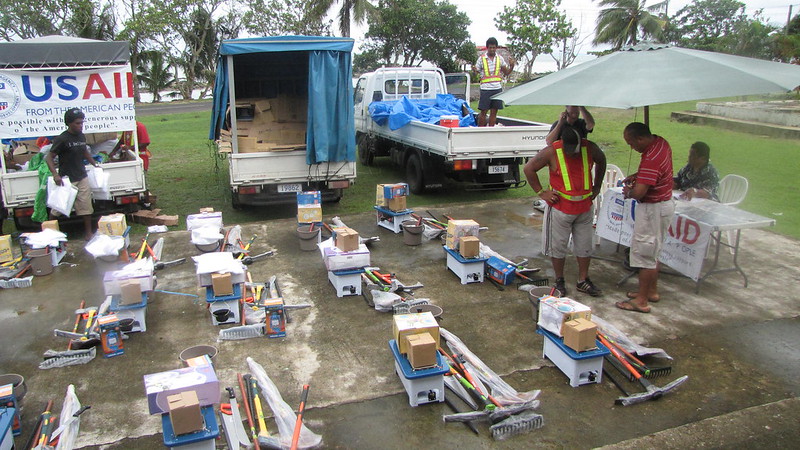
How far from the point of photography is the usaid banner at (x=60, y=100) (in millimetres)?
7012

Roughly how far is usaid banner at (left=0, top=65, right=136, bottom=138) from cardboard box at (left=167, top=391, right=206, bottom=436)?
6144mm

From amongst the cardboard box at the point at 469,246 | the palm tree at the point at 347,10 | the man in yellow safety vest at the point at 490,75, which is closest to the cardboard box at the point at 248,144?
the man in yellow safety vest at the point at 490,75

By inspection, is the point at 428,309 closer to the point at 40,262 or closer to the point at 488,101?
the point at 40,262

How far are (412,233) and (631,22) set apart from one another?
3188 centimetres

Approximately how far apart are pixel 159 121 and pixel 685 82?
21756 mm

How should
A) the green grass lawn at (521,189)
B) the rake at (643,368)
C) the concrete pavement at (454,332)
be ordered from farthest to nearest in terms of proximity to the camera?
1. the green grass lawn at (521,189)
2. the rake at (643,368)
3. the concrete pavement at (454,332)

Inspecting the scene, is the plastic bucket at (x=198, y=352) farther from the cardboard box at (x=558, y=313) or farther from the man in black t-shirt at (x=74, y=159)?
the man in black t-shirt at (x=74, y=159)

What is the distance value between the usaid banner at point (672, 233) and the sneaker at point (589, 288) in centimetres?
79

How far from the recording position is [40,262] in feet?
19.5

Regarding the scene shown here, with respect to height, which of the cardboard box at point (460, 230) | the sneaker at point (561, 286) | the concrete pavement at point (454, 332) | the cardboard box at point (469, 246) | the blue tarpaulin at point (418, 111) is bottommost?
the concrete pavement at point (454, 332)

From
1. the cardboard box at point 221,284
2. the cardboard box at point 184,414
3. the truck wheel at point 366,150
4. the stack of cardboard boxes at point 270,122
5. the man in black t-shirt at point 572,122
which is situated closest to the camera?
the cardboard box at point 184,414

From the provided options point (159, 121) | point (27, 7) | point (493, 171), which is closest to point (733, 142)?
point (493, 171)

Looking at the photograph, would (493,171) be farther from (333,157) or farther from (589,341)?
(589,341)

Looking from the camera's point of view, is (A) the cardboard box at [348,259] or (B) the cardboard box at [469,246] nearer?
(A) the cardboard box at [348,259]
